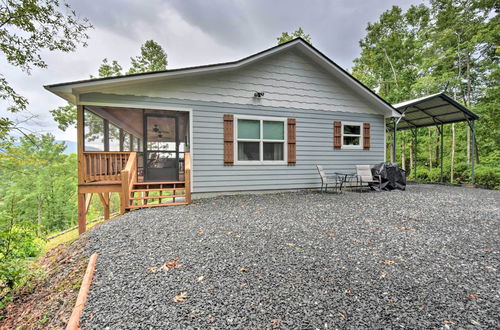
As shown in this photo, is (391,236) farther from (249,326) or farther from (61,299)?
(61,299)

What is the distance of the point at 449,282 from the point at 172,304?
2494mm

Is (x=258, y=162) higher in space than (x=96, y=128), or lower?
lower

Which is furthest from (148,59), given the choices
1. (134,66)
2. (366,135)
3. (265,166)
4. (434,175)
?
(434,175)

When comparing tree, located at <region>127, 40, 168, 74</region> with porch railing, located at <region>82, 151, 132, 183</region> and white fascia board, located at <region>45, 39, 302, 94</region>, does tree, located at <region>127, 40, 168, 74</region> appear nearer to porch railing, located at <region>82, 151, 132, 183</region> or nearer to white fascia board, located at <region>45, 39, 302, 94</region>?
white fascia board, located at <region>45, 39, 302, 94</region>

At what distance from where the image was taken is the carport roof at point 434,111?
24.1 feet

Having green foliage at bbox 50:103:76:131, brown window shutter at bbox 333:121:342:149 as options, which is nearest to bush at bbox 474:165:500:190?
brown window shutter at bbox 333:121:342:149

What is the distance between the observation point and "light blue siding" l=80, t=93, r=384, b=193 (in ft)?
18.7

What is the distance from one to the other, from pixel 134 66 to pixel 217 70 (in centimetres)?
1597

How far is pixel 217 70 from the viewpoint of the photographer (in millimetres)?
5641

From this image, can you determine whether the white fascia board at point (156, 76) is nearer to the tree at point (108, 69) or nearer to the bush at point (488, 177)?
the bush at point (488, 177)

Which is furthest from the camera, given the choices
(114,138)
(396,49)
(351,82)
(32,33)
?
(396,49)

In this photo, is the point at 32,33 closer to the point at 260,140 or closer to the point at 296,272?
the point at 260,140

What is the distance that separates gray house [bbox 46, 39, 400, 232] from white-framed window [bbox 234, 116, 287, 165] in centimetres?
3

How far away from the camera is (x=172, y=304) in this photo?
161cm
